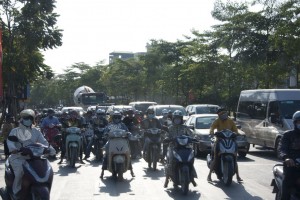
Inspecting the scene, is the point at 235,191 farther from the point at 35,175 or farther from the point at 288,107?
the point at 288,107

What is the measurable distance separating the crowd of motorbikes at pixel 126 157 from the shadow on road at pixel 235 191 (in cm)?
15

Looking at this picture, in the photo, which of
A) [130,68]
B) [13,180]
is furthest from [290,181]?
[130,68]

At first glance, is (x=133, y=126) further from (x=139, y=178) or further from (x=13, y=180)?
(x=13, y=180)

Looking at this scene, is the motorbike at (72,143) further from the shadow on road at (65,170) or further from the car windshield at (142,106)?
the car windshield at (142,106)

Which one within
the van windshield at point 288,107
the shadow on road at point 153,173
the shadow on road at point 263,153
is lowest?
the shadow on road at point 263,153

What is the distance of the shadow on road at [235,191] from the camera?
1015 cm

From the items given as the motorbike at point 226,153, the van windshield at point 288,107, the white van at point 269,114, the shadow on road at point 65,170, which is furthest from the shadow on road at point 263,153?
the shadow on road at point 65,170

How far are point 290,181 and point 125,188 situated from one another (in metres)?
4.91

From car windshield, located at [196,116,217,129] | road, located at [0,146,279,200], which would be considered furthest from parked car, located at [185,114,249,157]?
road, located at [0,146,279,200]

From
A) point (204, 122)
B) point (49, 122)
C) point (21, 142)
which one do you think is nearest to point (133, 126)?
point (204, 122)

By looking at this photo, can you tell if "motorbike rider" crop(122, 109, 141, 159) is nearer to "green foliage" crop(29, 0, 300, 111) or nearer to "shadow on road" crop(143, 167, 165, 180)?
"shadow on road" crop(143, 167, 165, 180)

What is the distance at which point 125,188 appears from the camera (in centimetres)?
1140

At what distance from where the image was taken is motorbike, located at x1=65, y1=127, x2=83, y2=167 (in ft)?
49.4

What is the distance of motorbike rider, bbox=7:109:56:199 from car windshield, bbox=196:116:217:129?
1130 centimetres
